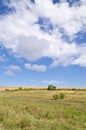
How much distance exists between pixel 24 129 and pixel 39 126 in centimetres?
149

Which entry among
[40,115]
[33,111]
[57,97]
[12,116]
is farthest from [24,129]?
[57,97]

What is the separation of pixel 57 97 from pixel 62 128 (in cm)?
3707

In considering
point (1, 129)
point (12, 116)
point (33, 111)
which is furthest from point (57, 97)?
point (1, 129)

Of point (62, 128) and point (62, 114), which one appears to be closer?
point (62, 128)

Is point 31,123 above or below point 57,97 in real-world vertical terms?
below

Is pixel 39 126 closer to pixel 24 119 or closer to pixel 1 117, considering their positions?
pixel 24 119

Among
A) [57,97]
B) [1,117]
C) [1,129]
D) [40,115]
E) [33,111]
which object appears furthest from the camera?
[57,97]

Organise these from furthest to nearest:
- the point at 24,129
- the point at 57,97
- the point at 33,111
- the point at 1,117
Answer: the point at 57,97 < the point at 33,111 < the point at 1,117 < the point at 24,129

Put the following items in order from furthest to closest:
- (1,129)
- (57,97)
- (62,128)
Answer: (57,97) → (62,128) → (1,129)

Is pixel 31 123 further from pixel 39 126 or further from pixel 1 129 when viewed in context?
pixel 1 129

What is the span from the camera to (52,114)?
20.5 m

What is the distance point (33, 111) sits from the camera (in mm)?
22281

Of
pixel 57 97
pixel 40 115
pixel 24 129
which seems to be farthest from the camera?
pixel 57 97

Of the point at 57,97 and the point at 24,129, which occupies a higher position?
the point at 57,97
